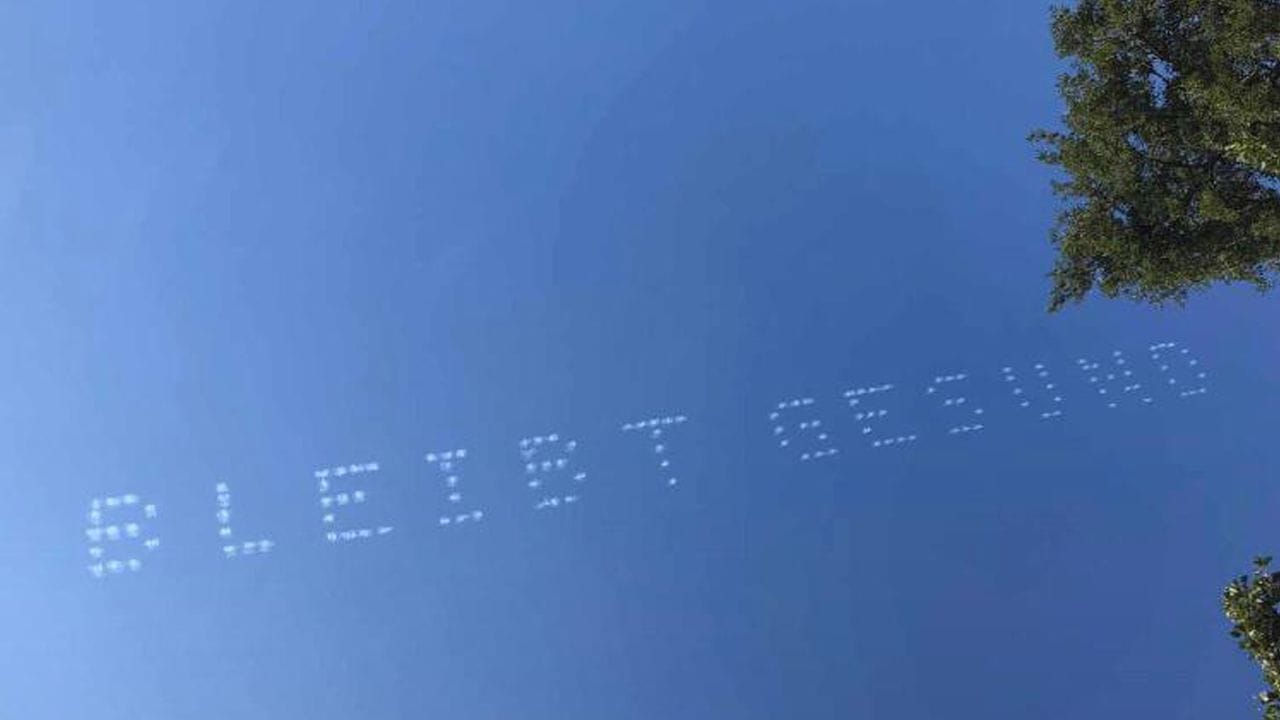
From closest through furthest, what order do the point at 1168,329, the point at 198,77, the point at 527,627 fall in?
the point at 527,627 < the point at 198,77 < the point at 1168,329

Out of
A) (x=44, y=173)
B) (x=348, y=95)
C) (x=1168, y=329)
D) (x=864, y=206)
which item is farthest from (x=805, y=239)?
(x=44, y=173)

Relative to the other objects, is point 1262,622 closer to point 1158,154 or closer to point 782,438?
point 1158,154

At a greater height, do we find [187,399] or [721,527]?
[187,399]

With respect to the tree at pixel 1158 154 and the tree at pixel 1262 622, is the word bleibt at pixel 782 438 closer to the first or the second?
the tree at pixel 1158 154

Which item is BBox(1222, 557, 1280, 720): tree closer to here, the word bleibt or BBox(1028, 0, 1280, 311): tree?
BBox(1028, 0, 1280, 311): tree

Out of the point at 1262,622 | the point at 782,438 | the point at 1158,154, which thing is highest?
the point at 782,438

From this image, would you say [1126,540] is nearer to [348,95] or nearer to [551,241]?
[551,241]

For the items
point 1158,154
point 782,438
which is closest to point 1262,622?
point 1158,154
